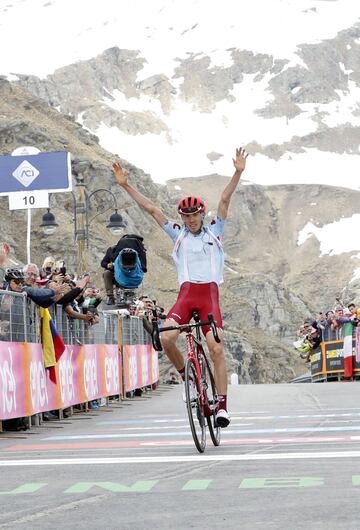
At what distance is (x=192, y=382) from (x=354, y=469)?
2226 millimetres

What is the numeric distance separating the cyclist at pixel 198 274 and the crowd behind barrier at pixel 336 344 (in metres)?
19.6

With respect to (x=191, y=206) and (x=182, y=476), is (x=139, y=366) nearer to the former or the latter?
(x=191, y=206)

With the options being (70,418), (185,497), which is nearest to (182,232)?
(185,497)

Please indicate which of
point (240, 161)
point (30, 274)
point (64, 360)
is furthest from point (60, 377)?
point (240, 161)

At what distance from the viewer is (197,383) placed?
9508mm

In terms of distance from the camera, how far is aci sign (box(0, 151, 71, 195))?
2028 cm

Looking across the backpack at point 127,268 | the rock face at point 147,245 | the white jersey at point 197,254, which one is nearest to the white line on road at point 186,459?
the white jersey at point 197,254

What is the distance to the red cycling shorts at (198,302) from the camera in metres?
9.85

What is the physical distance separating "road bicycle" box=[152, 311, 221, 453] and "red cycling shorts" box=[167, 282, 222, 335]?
2.4 inches

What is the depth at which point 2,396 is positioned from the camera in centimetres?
1247

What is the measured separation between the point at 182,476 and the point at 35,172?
1364cm

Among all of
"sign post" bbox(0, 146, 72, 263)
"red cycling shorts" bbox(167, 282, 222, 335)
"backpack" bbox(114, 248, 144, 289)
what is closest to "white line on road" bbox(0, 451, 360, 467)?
"red cycling shorts" bbox(167, 282, 222, 335)

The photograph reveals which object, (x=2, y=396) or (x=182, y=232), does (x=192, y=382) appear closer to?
(x=182, y=232)

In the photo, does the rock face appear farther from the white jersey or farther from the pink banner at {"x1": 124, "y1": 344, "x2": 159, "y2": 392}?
the white jersey
